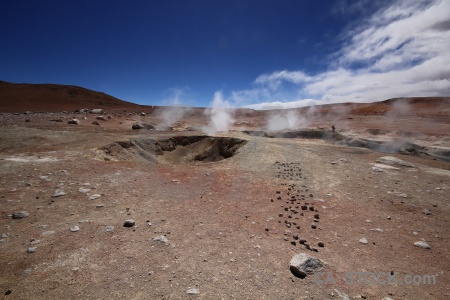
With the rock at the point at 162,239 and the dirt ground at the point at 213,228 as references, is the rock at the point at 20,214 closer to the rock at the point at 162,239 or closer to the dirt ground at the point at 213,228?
the dirt ground at the point at 213,228

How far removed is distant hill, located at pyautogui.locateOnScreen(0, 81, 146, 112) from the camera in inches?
1543

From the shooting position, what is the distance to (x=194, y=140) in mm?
15453

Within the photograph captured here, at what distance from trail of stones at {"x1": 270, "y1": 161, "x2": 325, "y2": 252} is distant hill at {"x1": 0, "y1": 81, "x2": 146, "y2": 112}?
133ft

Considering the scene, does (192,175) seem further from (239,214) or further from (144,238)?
(144,238)

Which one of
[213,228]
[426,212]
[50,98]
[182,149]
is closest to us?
[213,228]

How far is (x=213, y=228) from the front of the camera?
482 cm

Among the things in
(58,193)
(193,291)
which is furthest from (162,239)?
(58,193)

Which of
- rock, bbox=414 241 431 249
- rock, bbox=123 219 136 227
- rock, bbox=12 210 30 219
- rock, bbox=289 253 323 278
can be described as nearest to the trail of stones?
rock, bbox=289 253 323 278

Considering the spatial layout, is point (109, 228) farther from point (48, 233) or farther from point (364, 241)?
point (364, 241)

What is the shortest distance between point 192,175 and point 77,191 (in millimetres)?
3429

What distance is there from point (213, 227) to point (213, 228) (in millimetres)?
40

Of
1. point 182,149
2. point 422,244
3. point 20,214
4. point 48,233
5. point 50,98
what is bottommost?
point 422,244

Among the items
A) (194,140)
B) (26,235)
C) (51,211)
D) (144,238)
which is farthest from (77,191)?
(194,140)

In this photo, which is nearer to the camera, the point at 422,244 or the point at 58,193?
the point at 422,244
